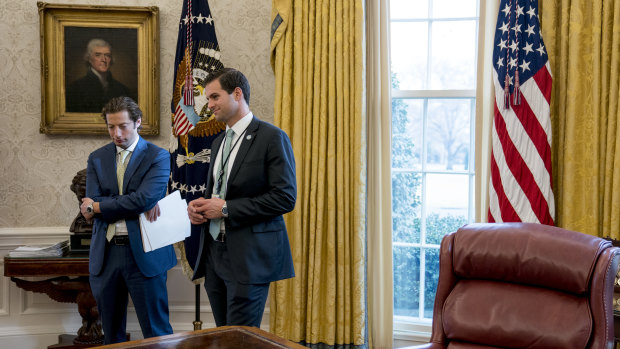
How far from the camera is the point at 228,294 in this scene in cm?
254

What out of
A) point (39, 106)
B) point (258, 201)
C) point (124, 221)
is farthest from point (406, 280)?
point (39, 106)

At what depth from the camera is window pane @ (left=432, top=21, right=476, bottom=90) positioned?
12.7 feet

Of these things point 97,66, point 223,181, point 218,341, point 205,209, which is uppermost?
point 97,66

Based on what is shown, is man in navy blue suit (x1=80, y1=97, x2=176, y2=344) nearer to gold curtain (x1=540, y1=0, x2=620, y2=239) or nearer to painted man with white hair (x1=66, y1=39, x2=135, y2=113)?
painted man with white hair (x1=66, y1=39, x2=135, y2=113)

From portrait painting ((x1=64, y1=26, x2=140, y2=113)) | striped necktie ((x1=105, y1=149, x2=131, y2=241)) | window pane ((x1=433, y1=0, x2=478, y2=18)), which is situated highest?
window pane ((x1=433, y1=0, x2=478, y2=18))

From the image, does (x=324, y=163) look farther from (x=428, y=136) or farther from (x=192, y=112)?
(x=192, y=112)

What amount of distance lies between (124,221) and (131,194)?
148 mm

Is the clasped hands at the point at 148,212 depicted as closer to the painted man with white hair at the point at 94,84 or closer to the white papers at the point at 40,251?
the white papers at the point at 40,251

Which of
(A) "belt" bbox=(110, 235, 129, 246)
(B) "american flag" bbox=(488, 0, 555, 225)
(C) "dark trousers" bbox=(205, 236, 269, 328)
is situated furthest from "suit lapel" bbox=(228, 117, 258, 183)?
(B) "american flag" bbox=(488, 0, 555, 225)

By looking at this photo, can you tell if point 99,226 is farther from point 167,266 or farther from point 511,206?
point 511,206

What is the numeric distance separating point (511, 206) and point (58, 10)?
124 inches

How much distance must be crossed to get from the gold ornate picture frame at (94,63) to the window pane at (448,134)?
1873 mm

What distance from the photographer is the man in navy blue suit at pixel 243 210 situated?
250 cm

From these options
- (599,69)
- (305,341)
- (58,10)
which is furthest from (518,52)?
(58,10)
